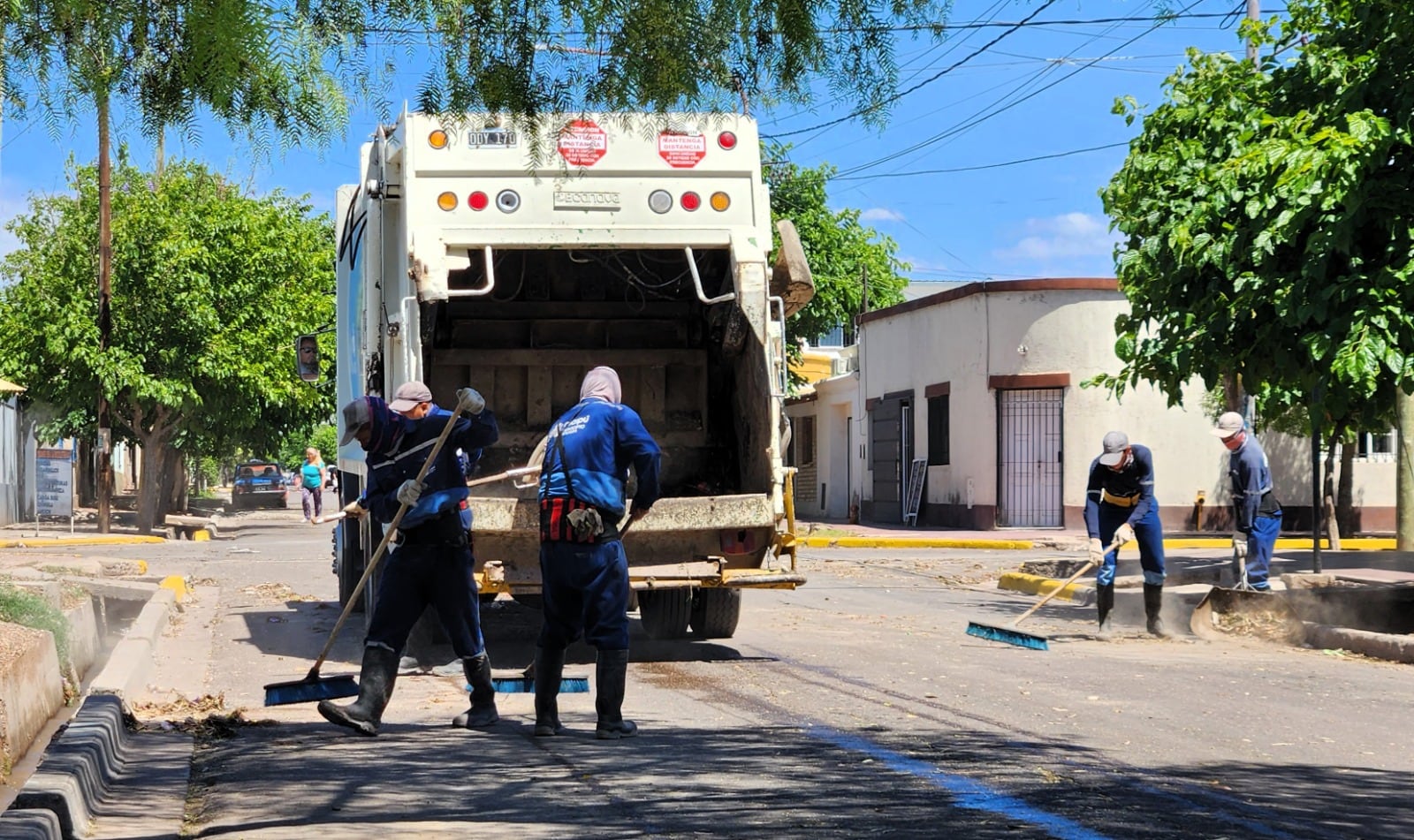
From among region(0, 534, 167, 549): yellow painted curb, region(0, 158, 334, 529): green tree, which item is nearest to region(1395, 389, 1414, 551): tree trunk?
region(0, 534, 167, 549): yellow painted curb

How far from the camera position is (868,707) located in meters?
8.20

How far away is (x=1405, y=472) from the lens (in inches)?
709

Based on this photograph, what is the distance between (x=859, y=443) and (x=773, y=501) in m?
24.9

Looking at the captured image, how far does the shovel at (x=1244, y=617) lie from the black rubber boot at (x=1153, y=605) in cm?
25

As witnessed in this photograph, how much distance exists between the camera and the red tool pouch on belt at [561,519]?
7262mm

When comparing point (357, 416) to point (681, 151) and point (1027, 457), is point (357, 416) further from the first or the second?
point (1027, 457)

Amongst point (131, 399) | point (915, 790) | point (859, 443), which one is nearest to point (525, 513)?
point (915, 790)

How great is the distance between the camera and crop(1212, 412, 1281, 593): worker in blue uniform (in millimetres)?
12828

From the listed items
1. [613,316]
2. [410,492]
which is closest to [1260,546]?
[613,316]

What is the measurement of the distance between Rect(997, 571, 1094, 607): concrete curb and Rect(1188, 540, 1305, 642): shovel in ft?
7.46

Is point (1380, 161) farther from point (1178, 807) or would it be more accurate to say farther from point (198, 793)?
point (198, 793)

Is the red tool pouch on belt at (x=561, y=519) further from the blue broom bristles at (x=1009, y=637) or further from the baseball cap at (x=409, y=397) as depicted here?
the blue broom bristles at (x=1009, y=637)

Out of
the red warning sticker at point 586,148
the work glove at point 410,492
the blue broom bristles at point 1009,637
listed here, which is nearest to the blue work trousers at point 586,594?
the work glove at point 410,492

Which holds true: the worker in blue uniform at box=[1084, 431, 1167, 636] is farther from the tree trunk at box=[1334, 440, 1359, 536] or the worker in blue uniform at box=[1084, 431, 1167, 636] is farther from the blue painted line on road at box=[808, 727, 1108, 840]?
the tree trunk at box=[1334, 440, 1359, 536]
